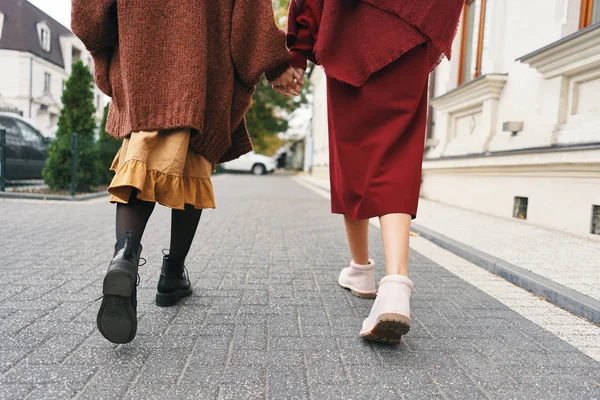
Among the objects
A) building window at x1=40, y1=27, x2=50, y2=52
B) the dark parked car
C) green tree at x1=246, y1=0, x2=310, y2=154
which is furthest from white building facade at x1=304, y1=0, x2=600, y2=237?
green tree at x1=246, y1=0, x2=310, y2=154

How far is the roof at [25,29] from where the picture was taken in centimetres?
448

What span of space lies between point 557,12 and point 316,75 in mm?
26890

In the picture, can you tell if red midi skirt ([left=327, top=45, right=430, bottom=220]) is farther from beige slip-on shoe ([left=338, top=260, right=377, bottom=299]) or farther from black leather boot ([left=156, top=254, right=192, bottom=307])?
black leather boot ([left=156, top=254, right=192, bottom=307])

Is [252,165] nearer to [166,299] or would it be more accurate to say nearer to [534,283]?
[534,283]

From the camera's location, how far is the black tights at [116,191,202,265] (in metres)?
1.83

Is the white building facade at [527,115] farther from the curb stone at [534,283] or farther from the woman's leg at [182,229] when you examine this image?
the woman's leg at [182,229]

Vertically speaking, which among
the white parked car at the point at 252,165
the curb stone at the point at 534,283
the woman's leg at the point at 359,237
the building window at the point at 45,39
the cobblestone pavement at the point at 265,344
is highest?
the building window at the point at 45,39

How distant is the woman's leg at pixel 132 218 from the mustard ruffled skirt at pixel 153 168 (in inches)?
1.6

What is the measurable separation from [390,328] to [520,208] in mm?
5157

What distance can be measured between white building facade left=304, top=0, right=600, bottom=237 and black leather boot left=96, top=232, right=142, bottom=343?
15.3ft

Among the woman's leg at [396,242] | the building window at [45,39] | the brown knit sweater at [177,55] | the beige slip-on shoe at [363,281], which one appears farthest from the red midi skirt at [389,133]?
the building window at [45,39]

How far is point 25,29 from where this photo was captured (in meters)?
6.61

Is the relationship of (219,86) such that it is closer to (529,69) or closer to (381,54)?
(381,54)

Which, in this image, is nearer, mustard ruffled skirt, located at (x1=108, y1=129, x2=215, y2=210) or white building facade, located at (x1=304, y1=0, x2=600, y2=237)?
mustard ruffled skirt, located at (x1=108, y1=129, x2=215, y2=210)
